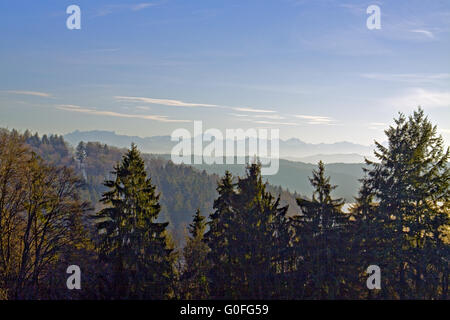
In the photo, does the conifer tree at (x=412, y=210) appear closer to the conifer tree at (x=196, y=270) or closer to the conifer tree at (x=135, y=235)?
the conifer tree at (x=196, y=270)

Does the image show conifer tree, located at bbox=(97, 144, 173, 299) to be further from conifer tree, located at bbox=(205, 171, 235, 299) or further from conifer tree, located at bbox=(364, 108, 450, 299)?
conifer tree, located at bbox=(364, 108, 450, 299)

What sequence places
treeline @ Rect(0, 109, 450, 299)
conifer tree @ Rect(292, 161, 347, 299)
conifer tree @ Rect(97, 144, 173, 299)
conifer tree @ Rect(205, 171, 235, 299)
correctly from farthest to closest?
conifer tree @ Rect(97, 144, 173, 299) < conifer tree @ Rect(205, 171, 235, 299) < treeline @ Rect(0, 109, 450, 299) < conifer tree @ Rect(292, 161, 347, 299)

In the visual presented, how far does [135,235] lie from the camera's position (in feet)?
82.1

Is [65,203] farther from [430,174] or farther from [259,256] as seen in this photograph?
[430,174]

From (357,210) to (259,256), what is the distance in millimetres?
7701

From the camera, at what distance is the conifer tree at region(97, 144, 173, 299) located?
2400 centimetres

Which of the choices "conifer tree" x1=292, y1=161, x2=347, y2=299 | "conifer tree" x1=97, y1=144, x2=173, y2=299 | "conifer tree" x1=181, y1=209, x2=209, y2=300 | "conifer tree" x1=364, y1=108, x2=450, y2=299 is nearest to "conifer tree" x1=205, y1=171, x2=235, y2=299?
"conifer tree" x1=181, y1=209, x2=209, y2=300

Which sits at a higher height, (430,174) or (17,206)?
(430,174)

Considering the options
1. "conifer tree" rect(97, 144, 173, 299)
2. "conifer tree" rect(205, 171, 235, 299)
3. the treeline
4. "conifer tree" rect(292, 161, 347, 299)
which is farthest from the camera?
"conifer tree" rect(97, 144, 173, 299)

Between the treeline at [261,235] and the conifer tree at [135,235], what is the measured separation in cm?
7

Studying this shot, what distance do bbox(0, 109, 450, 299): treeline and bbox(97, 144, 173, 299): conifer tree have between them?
2.6 inches

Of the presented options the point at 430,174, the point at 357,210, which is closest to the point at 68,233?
the point at 357,210

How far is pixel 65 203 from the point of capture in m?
25.3
